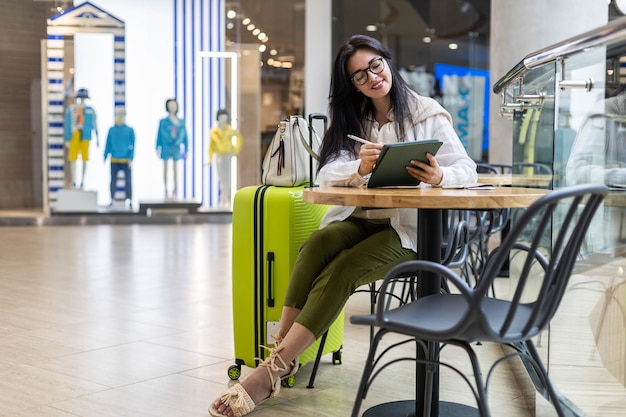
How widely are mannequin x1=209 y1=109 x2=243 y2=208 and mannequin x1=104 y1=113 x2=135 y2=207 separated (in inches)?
44.8

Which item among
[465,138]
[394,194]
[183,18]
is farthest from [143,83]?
[394,194]

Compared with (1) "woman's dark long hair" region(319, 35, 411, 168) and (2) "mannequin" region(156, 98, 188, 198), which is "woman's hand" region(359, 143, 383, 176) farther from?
(2) "mannequin" region(156, 98, 188, 198)

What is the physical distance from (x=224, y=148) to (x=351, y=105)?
353 inches

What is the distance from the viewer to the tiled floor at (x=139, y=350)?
300 cm

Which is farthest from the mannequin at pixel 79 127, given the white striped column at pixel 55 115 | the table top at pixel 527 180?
the table top at pixel 527 180

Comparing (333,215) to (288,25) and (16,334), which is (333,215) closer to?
(16,334)

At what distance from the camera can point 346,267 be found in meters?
2.70

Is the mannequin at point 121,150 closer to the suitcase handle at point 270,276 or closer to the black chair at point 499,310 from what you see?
the suitcase handle at point 270,276

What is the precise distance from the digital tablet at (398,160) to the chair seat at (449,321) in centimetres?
47

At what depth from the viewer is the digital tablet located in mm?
2436

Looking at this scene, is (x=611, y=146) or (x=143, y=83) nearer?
(x=611, y=146)

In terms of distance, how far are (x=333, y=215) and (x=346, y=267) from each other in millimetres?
363

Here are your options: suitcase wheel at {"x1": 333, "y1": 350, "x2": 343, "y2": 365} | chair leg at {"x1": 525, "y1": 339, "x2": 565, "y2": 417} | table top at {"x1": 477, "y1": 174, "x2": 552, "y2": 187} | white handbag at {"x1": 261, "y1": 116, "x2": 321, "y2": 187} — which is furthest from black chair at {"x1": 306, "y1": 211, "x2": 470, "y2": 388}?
chair leg at {"x1": 525, "y1": 339, "x2": 565, "y2": 417}

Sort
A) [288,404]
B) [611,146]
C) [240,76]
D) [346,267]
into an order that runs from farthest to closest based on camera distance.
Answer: [240,76]
[288,404]
[346,267]
[611,146]
